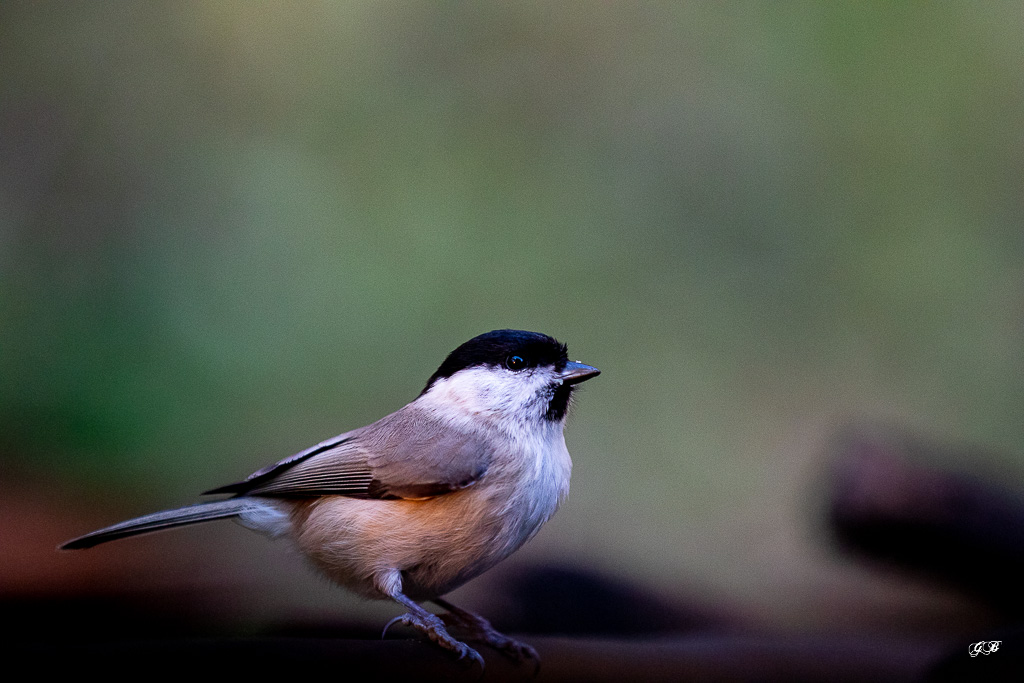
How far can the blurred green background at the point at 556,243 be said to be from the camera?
52.5 inches

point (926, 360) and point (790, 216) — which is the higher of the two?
point (790, 216)

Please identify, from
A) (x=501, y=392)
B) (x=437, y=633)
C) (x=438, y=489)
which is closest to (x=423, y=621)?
Answer: (x=437, y=633)

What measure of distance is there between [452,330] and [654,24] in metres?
0.84

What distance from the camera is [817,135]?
1.68 meters

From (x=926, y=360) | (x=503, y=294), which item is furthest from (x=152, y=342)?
(x=926, y=360)

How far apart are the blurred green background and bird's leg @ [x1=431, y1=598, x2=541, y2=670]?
0.18m

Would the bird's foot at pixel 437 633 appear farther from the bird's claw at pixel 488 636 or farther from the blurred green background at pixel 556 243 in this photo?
the blurred green background at pixel 556 243

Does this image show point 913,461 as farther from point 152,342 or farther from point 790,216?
point 152,342

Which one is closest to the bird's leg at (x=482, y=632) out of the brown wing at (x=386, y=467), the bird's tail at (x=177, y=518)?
the brown wing at (x=386, y=467)

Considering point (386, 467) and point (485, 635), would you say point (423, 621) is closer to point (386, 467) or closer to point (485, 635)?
point (485, 635)

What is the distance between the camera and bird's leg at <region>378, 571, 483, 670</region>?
832 mm

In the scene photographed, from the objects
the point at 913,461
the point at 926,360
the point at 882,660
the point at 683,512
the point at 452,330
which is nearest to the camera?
the point at 882,660

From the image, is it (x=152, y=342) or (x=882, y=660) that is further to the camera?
(x=152, y=342)

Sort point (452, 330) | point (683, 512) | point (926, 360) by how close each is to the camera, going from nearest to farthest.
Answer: point (452, 330)
point (683, 512)
point (926, 360)
